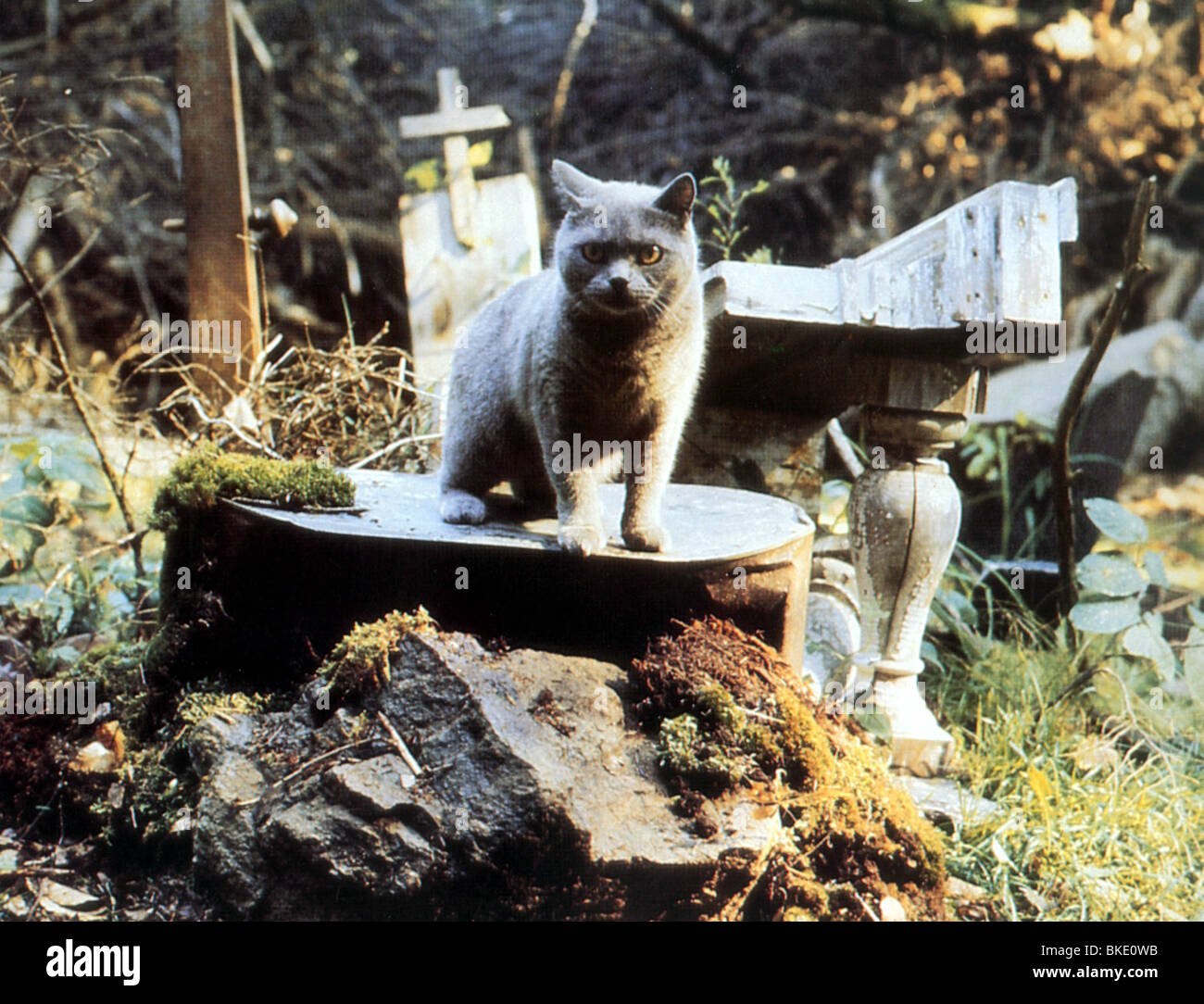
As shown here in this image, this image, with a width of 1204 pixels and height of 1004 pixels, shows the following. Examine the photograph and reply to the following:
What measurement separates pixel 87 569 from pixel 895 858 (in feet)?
6.38

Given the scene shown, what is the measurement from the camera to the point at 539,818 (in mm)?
1284

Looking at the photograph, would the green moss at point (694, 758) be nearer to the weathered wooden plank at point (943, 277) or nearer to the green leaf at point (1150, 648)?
the weathered wooden plank at point (943, 277)

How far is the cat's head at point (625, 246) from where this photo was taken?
153 centimetres

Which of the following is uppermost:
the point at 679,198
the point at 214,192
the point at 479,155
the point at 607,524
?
the point at 479,155

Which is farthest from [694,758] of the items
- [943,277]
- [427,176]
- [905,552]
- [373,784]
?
[427,176]

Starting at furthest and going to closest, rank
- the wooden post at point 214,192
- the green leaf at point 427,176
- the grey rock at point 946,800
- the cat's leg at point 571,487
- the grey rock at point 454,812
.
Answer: the green leaf at point 427,176, the wooden post at point 214,192, the grey rock at point 946,800, the cat's leg at point 571,487, the grey rock at point 454,812

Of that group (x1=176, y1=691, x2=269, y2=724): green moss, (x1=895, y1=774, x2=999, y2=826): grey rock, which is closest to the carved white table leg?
(x1=895, y1=774, x2=999, y2=826): grey rock

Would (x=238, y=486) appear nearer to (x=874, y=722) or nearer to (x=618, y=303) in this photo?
(x=618, y=303)

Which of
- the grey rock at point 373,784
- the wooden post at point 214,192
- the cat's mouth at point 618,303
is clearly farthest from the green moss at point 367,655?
the wooden post at point 214,192

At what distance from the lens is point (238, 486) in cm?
170

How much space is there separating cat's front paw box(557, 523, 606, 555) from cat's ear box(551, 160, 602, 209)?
1.76 ft

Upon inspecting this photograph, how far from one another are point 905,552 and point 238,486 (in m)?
1.26
